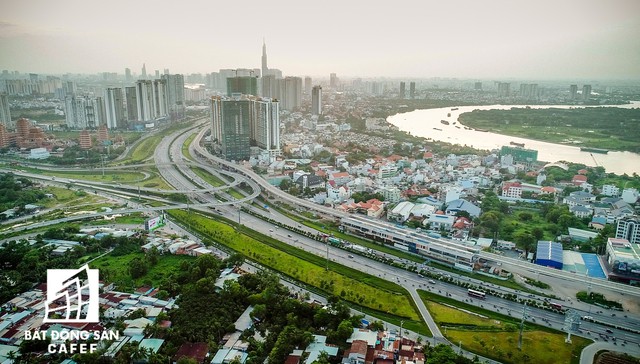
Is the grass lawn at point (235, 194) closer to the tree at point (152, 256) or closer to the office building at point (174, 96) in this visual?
the tree at point (152, 256)

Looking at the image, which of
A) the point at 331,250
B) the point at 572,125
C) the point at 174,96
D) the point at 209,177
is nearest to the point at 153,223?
the point at 331,250

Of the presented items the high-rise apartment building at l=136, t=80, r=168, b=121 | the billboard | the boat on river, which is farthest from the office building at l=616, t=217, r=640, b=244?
the high-rise apartment building at l=136, t=80, r=168, b=121

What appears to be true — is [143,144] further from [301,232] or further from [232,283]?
[232,283]

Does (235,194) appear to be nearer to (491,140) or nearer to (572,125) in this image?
(491,140)

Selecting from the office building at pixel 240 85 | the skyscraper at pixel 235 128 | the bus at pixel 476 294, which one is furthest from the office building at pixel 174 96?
the bus at pixel 476 294

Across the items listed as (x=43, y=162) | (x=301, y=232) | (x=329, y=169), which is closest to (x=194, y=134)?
(x=43, y=162)

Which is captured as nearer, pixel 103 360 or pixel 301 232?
pixel 103 360

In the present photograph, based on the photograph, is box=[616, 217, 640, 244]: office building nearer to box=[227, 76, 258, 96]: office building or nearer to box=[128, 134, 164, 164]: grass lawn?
box=[128, 134, 164, 164]: grass lawn
